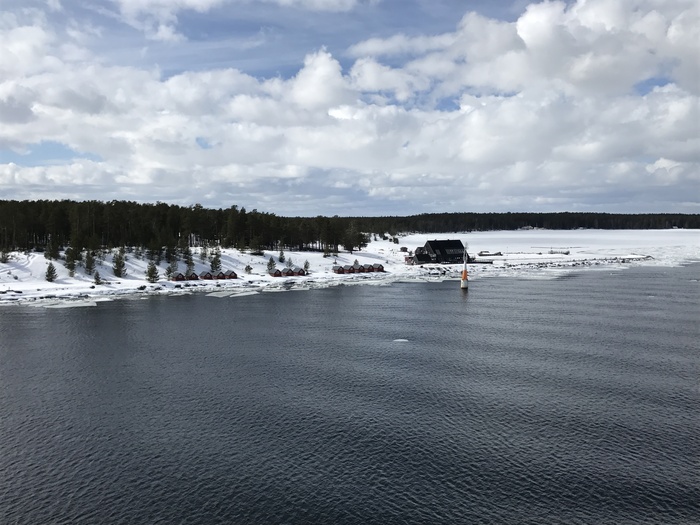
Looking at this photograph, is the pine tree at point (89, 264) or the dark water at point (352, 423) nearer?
the dark water at point (352, 423)

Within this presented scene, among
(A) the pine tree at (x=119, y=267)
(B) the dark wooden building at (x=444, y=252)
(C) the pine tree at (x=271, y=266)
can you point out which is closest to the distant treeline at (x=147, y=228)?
(A) the pine tree at (x=119, y=267)

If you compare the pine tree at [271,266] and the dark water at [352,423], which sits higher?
the pine tree at [271,266]

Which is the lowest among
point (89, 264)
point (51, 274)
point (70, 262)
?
point (51, 274)

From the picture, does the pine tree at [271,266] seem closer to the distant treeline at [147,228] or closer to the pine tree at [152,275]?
the distant treeline at [147,228]

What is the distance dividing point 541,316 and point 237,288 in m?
52.7

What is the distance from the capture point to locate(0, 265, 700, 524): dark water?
1925 cm

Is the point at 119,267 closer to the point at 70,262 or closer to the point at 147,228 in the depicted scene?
the point at 70,262

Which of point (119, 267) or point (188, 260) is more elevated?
point (188, 260)

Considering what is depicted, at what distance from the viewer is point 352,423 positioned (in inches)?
1056

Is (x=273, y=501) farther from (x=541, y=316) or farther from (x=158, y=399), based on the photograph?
(x=541, y=316)

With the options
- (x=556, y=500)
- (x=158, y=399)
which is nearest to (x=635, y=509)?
(x=556, y=500)

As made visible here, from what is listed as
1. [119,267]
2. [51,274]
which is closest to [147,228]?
[119,267]

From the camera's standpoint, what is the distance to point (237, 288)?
92.6 m

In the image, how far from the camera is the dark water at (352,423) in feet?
63.2
